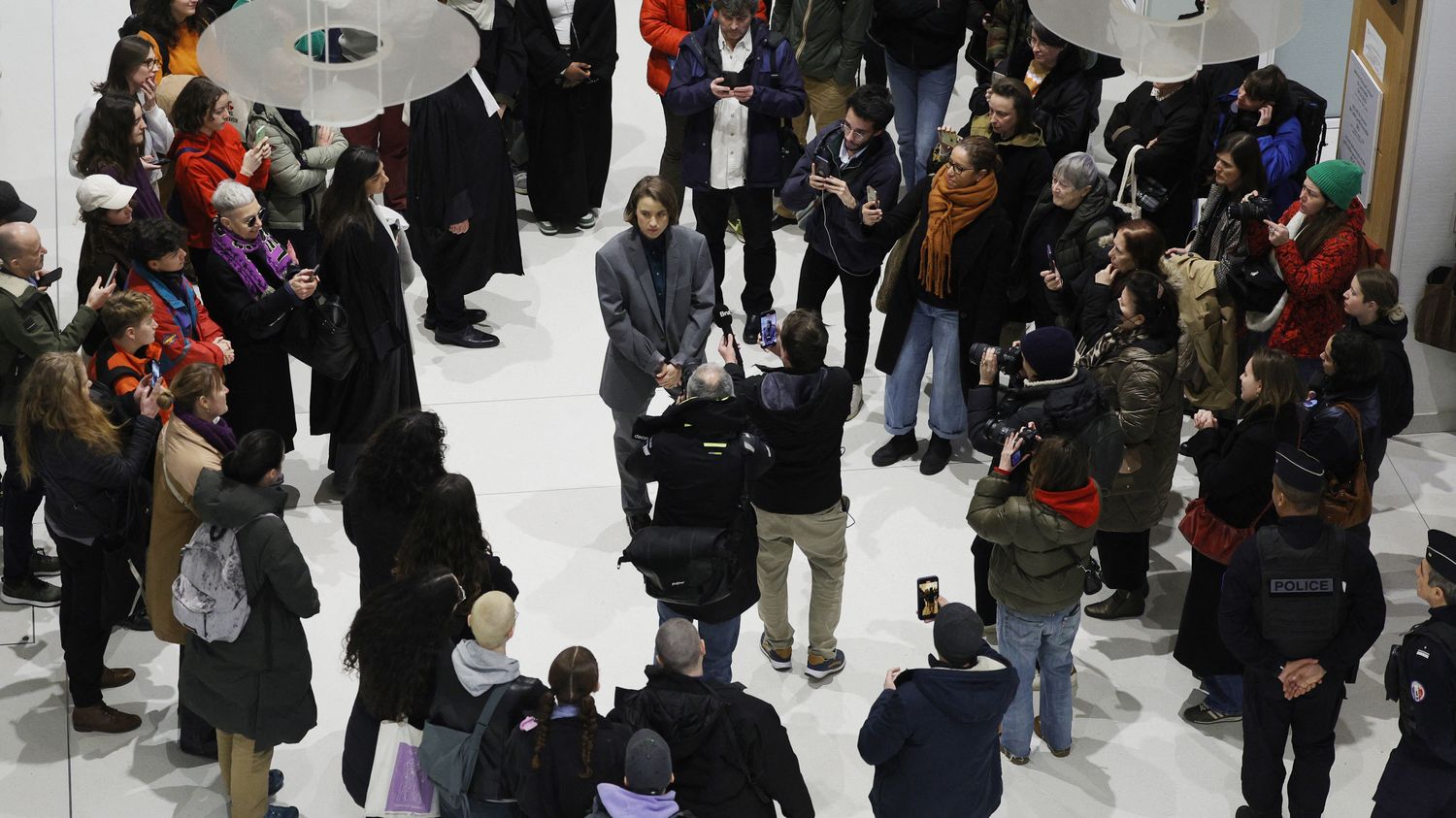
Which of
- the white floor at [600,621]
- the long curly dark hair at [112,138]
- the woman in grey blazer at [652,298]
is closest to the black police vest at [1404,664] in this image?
the white floor at [600,621]

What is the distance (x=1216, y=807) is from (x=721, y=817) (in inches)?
86.3

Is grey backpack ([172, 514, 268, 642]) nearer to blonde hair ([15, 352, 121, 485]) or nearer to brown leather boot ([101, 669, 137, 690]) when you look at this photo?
blonde hair ([15, 352, 121, 485])

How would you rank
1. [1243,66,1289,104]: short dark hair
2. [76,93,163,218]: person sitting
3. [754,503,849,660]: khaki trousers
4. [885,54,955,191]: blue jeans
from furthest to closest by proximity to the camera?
[885,54,955,191]: blue jeans
[1243,66,1289,104]: short dark hair
[76,93,163,218]: person sitting
[754,503,849,660]: khaki trousers

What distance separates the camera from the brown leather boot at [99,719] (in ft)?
19.6

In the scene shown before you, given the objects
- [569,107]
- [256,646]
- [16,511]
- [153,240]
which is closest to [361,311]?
[153,240]

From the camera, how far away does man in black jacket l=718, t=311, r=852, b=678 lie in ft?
18.7

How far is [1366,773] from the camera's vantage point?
232 inches

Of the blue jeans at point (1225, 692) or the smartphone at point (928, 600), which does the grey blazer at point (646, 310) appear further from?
the blue jeans at point (1225, 692)

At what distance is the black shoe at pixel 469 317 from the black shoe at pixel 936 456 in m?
2.59

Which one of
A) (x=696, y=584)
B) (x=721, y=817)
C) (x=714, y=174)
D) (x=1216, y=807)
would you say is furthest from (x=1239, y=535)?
(x=714, y=174)

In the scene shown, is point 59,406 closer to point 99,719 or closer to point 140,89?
point 99,719

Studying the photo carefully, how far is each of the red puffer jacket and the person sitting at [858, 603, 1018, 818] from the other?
2.89 meters

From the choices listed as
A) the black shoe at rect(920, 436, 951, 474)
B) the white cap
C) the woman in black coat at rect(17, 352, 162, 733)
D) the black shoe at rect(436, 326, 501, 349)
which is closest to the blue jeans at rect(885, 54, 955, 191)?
the black shoe at rect(920, 436, 951, 474)

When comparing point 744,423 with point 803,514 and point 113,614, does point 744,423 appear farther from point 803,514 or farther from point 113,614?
point 113,614
